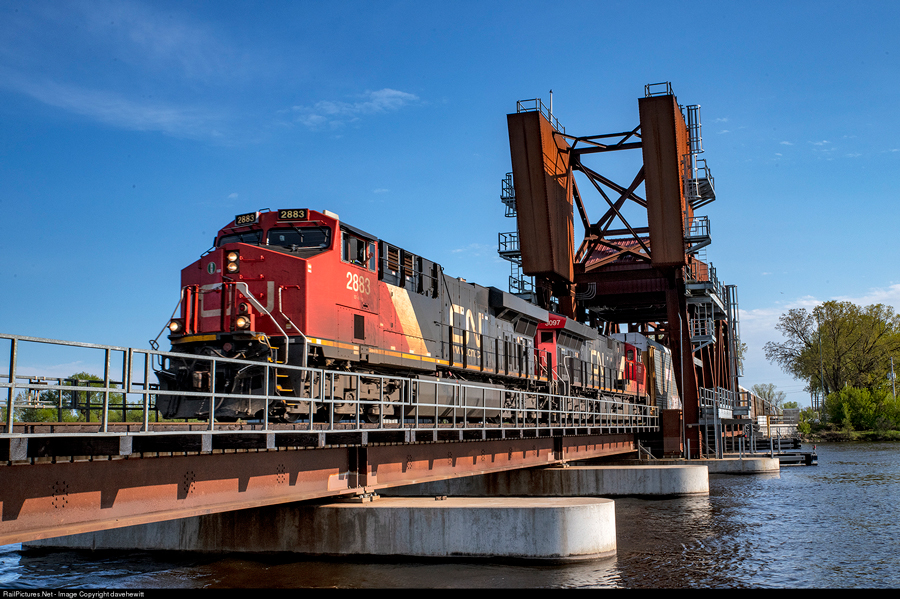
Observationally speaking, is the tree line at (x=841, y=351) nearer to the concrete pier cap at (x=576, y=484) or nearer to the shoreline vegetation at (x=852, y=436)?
the shoreline vegetation at (x=852, y=436)

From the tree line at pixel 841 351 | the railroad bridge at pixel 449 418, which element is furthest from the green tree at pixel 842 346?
the railroad bridge at pixel 449 418

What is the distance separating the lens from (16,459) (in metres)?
7.93

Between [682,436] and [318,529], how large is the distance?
27.9m

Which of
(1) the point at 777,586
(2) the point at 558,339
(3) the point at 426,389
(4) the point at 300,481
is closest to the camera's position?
(4) the point at 300,481

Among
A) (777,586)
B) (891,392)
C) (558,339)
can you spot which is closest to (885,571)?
(777,586)

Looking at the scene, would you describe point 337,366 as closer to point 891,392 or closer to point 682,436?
point 682,436

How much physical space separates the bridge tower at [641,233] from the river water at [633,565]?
50.5ft

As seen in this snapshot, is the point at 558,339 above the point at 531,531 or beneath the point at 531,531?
above

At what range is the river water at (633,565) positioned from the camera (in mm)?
14891

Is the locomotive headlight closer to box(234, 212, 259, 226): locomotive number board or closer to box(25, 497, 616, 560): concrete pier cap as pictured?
box(234, 212, 259, 226): locomotive number board

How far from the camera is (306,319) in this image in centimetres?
1553

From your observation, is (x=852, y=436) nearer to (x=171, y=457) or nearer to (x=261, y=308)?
(x=261, y=308)

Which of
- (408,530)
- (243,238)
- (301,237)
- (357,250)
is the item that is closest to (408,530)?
(408,530)

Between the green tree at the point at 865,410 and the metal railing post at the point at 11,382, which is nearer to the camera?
the metal railing post at the point at 11,382
